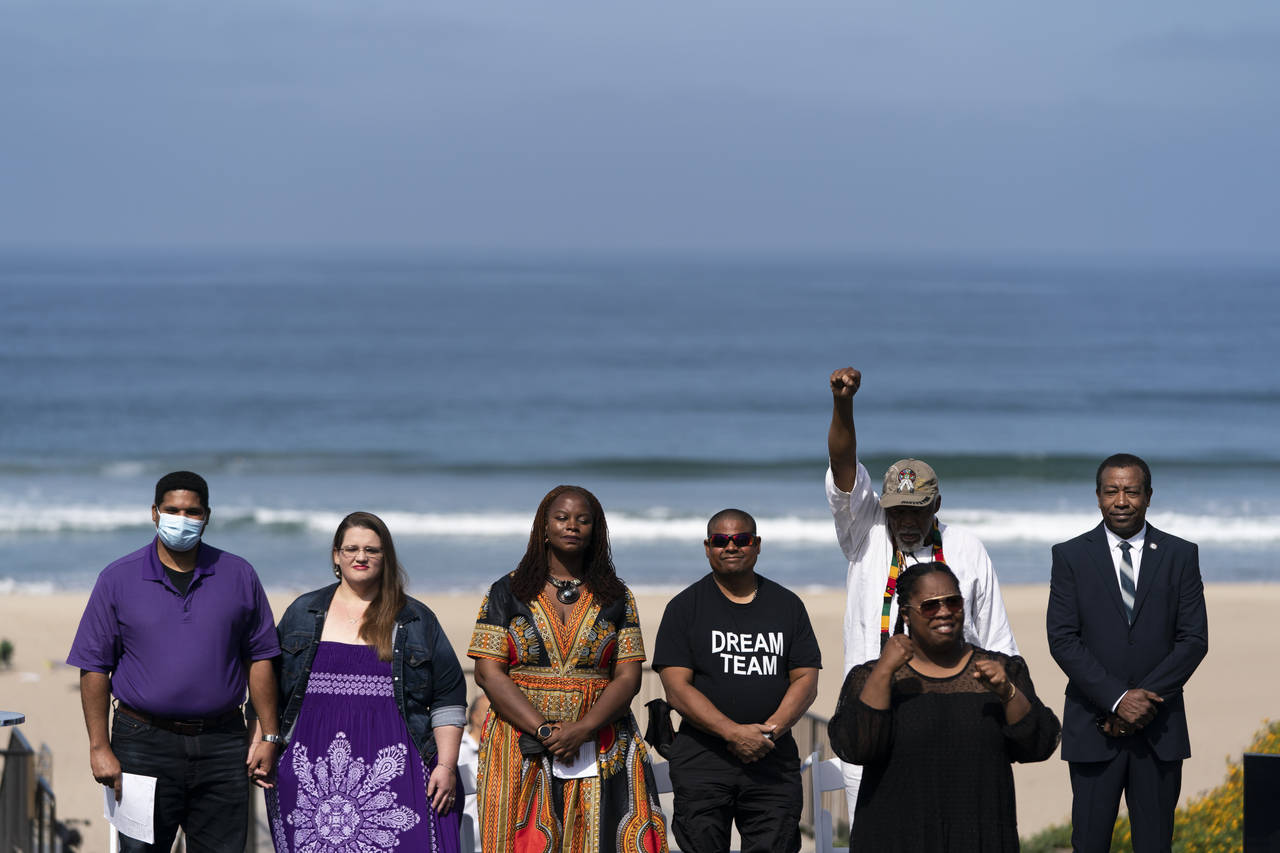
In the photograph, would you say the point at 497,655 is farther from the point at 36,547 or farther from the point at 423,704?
the point at 36,547

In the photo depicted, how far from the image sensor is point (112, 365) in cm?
5459

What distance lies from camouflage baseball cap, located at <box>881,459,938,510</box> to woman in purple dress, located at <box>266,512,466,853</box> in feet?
5.42

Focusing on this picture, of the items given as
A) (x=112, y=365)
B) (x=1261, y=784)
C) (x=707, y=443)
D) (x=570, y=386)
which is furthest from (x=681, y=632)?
(x=112, y=365)

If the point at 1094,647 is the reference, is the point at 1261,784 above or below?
below

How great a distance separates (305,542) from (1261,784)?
20.4 m

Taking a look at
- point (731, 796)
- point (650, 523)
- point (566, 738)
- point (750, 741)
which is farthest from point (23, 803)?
point (650, 523)

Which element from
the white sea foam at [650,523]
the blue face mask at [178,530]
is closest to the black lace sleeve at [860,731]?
the blue face mask at [178,530]

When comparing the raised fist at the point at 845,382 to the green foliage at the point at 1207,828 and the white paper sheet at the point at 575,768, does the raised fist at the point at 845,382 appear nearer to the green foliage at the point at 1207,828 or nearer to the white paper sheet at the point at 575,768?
the white paper sheet at the point at 575,768

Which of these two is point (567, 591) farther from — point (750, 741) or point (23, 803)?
point (23, 803)

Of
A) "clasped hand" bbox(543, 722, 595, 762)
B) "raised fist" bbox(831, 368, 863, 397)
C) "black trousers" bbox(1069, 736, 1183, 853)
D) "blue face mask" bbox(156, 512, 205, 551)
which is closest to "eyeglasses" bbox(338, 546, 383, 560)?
"blue face mask" bbox(156, 512, 205, 551)

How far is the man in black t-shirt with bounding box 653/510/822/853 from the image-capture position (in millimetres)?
5215

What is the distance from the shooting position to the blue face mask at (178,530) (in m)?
5.03

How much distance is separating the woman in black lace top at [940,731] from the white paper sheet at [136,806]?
2.28 m

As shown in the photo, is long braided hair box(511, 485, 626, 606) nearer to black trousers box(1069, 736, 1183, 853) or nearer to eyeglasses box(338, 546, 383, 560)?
eyeglasses box(338, 546, 383, 560)
